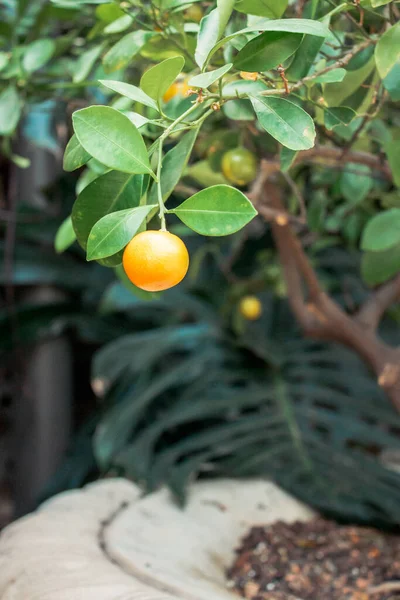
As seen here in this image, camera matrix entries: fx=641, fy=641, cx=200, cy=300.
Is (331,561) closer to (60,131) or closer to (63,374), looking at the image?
(60,131)

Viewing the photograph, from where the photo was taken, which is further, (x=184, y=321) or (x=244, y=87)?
(x=184, y=321)

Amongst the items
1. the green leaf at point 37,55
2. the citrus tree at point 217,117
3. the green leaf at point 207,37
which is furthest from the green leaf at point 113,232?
the green leaf at point 37,55

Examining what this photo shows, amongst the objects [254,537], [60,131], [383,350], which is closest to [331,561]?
[254,537]

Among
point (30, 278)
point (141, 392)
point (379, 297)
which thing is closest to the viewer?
point (379, 297)

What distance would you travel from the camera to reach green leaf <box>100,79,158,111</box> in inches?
14.8

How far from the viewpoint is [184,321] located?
1.73 m

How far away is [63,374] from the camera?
6.58 feet

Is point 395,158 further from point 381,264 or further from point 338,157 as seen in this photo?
point 381,264

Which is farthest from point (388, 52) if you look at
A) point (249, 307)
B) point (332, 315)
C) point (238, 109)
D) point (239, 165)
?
point (249, 307)

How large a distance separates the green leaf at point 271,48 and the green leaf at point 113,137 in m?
0.10

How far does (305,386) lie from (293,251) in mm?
551

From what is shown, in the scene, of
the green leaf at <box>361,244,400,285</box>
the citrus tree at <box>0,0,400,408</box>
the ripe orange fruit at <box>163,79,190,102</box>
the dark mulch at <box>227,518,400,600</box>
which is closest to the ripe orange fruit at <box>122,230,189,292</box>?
the citrus tree at <box>0,0,400,408</box>

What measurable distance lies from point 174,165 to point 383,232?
→ 0.30 metres

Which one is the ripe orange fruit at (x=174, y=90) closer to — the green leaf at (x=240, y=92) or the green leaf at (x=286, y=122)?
the green leaf at (x=240, y=92)
